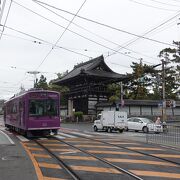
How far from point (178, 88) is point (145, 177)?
212 feet

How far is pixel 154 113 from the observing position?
65000mm

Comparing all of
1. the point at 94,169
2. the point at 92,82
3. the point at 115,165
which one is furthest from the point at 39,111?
the point at 92,82

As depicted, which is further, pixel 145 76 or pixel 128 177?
pixel 145 76

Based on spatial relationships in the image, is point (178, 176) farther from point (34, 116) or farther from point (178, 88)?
point (178, 88)

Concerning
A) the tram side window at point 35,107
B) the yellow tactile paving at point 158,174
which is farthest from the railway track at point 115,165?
the tram side window at point 35,107

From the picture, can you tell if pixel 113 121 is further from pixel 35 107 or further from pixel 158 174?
pixel 158 174

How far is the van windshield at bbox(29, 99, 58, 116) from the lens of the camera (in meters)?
25.6

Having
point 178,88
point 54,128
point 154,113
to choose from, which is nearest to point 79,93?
point 154,113

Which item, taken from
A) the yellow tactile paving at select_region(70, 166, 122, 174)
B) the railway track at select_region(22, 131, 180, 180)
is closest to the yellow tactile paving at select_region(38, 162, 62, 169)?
the railway track at select_region(22, 131, 180, 180)

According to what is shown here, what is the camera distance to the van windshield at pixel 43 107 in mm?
25595

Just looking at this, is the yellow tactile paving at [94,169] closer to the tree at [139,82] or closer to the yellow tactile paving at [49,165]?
the yellow tactile paving at [49,165]

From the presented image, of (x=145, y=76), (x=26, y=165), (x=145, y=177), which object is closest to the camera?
(x=145, y=177)

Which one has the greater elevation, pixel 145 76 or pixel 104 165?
pixel 145 76

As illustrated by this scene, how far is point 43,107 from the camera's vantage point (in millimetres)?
25984
